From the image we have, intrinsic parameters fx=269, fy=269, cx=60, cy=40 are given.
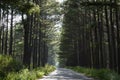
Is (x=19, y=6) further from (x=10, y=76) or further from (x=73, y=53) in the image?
(x=73, y=53)

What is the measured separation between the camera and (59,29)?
6412 cm

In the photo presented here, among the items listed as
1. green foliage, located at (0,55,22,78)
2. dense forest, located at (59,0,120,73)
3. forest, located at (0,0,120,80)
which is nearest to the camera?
green foliage, located at (0,55,22,78)

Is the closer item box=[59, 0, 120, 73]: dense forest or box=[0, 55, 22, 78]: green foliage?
box=[0, 55, 22, 78]: green foliage

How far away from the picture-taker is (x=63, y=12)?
5216 centimetres

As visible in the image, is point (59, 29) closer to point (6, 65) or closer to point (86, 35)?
point (86, 35)

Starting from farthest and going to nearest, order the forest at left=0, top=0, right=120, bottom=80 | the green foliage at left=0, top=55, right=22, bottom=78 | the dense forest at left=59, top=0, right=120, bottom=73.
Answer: the dense forest at left=59, top=0, right=120, bottom=73 < the forest at left=0, top=0, right=120, bottom=80 < the green foliage at left=0, top=55, right=22, bottom=78

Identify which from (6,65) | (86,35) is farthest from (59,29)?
(6,65)

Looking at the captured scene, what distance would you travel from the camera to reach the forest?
73.0 ft

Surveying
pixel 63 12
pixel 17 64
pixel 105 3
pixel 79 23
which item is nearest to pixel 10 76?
pixel 17 64

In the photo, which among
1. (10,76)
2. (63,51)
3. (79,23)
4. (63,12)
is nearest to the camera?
(10,76)

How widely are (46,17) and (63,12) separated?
387 cm

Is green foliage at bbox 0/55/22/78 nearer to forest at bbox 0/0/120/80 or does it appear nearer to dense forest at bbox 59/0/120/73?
forest at bbox 0/0/120/80

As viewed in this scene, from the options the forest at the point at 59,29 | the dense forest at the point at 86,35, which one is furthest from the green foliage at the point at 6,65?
the dense forest at the point at 86,35

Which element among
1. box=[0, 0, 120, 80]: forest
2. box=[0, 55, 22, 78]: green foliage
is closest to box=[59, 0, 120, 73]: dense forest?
box=[0, 0, 120, 80]: forest
